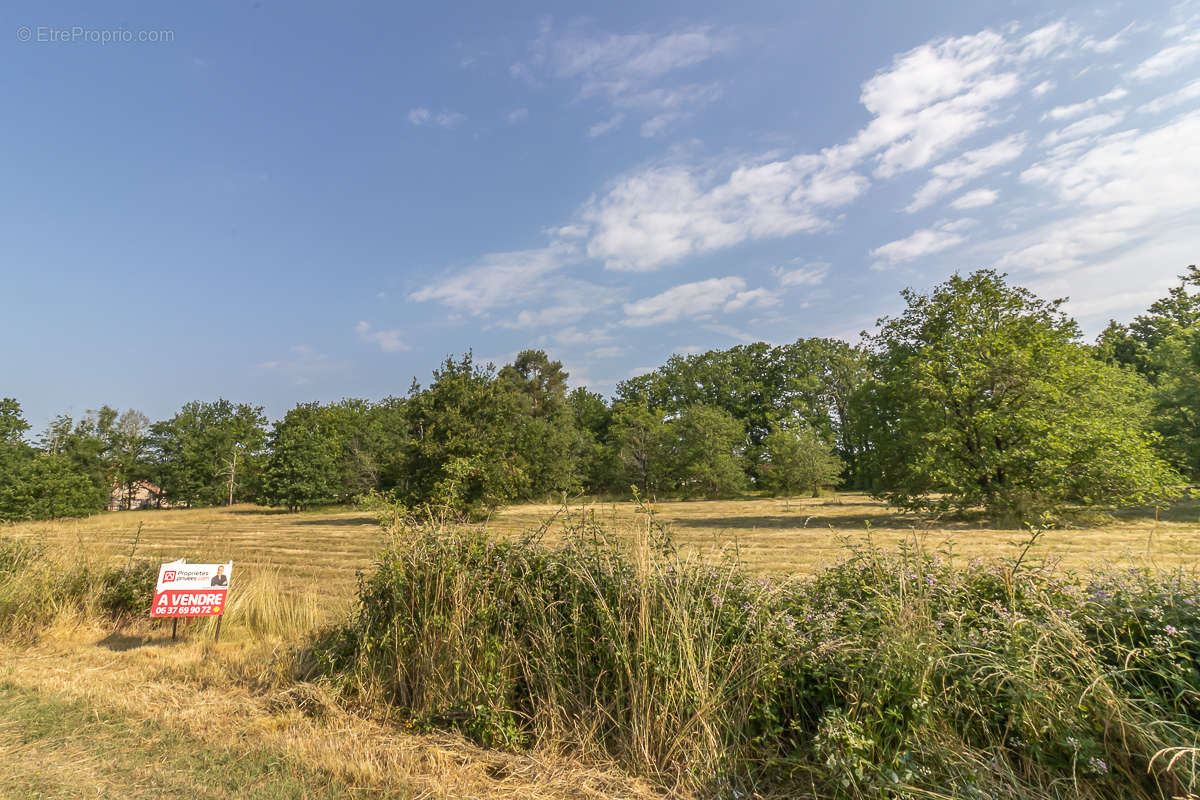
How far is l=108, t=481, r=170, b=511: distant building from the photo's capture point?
57031mm

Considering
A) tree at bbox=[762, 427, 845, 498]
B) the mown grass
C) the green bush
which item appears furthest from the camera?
tree at bbox=[762, 427, 845, 498]

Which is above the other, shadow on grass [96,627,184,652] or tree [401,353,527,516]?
tree [401,353,527,516]

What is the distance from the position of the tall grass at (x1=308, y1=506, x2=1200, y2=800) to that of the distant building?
69.8 metres

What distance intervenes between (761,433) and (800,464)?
94.9 ft

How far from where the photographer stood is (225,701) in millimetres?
4590

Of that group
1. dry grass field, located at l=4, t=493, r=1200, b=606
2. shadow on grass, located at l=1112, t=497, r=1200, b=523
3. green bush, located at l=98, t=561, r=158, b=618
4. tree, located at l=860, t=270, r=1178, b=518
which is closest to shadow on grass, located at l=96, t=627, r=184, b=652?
green bush, located at l=98, t=561, r=158, b=618

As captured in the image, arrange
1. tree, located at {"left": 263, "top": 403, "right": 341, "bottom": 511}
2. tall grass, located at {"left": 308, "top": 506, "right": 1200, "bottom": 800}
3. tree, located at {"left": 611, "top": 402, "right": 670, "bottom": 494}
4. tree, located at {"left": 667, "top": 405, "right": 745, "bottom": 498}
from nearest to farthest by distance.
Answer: tall grass, located at {"left": 308, "top": 506, "right": 1200, "bottom": 800}
tree, located at {"left": 263, "top": 403, "right": 341, "bottom": 511}
tree, located at {"left": 667, "top": 405, "right": 745, "bottom": 498}
tree, located at {"left": 611, "top": 402, "right": 670, "bottom": 494}

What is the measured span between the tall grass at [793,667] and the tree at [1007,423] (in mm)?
13961

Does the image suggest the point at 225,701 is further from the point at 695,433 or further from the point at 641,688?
the point at 695,433

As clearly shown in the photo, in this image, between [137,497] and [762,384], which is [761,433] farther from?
[137,497]

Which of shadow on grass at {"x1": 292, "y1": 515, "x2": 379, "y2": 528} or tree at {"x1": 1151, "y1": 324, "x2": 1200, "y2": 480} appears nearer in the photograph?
tree at {"x1": 1151, "y1": 324, "x2": 1200, "y2": 480}

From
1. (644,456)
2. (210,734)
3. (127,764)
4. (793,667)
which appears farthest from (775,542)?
(644,456)

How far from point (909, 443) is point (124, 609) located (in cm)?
1907

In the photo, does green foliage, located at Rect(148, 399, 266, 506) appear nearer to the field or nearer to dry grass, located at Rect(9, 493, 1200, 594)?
dry grass, located at Rect(9, 493, 1200, 594)
